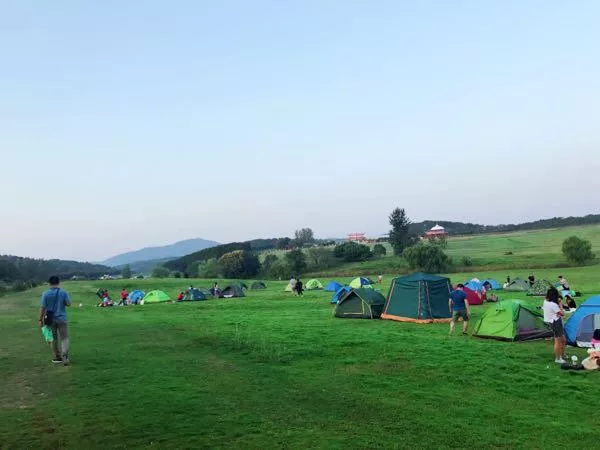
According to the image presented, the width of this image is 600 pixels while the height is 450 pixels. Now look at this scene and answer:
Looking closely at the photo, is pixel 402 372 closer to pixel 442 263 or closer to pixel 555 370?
pixel 555 370

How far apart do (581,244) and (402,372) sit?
2855 inches

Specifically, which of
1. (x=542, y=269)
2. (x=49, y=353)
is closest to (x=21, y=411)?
(x=49, y=353)

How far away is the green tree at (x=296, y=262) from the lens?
10362 cm

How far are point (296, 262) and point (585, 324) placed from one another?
88819 millimetres

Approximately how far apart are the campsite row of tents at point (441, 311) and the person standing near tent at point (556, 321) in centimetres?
262

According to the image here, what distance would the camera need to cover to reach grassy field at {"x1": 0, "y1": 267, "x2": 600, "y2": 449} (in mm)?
8109

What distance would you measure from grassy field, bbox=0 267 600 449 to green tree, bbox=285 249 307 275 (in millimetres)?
84432

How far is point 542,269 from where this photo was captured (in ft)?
229

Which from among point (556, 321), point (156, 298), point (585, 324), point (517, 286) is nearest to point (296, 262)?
point (156, 298)

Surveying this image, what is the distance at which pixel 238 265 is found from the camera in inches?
4449

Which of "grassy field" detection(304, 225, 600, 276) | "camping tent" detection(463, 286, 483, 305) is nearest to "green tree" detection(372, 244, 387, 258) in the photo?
"grassy field" detection(304, 225, 600, 276)

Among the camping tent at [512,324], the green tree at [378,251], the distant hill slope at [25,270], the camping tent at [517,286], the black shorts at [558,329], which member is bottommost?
the camping tent at [517,286]

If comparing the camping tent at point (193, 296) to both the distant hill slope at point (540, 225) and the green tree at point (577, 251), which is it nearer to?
the green tree at point (577, 251)

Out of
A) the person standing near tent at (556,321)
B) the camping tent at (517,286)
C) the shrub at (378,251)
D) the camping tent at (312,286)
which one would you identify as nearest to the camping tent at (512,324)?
the person standing near tent at (556,321)
